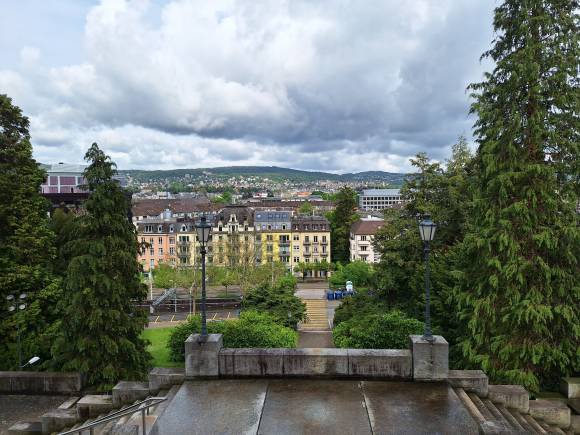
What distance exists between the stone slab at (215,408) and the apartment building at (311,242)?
224ft

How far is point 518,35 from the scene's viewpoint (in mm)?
14820

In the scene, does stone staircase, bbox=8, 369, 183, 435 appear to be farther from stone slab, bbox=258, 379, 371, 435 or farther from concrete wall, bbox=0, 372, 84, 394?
concrete wall, bbox=0, 372, 84, 394

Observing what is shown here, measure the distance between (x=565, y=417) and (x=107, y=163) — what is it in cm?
1578

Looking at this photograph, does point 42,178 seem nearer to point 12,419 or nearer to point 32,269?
point 32,269

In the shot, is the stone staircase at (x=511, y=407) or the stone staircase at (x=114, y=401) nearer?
the stone staircase at (x=511, y=407)

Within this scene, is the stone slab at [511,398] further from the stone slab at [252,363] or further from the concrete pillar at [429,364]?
the stone slab at [252,363]

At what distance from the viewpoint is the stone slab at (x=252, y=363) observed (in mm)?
10406

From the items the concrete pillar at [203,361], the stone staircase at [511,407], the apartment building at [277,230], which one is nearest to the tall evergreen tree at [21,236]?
the concrete pillar at [203,361]

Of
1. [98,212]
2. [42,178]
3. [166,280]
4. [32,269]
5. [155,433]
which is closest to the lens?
[155,433]

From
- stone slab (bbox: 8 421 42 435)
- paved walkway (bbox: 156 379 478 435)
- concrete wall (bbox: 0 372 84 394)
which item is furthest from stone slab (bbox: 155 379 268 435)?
concrete wall (bbox: 0 372 84 394)

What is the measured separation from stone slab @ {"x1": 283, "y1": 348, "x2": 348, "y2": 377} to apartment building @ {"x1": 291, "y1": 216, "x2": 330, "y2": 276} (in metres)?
68.1

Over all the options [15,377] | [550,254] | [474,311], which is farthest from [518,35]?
[15,377]

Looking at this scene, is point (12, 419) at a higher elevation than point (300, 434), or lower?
lower

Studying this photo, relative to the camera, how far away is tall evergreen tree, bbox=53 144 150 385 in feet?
52.9
